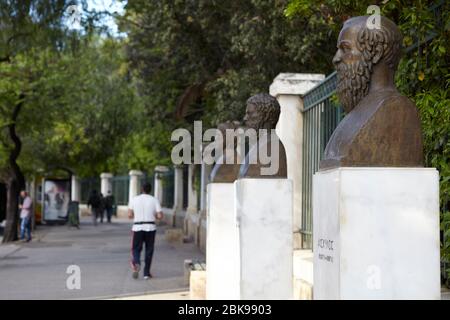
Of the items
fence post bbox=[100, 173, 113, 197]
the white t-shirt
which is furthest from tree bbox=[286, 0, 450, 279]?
fence post bbox=[100, 173, 113, 197]

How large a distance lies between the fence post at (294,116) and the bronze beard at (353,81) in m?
5.17

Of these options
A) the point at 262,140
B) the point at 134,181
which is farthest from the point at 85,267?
the point at 134,181

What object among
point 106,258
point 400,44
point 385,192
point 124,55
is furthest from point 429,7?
point 124,55

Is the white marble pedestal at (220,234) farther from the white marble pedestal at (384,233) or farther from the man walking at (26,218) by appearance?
the man walking at (26,218)

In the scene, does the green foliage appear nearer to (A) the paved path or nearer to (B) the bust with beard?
(A) the paved path

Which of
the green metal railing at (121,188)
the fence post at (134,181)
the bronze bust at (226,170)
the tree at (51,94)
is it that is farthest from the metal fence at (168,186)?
the bronze bust at (226,170)

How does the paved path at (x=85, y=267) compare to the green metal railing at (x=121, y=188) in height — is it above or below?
below

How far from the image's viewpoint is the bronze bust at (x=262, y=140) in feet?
20.4

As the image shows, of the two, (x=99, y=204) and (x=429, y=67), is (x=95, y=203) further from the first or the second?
(x=429, y=67)

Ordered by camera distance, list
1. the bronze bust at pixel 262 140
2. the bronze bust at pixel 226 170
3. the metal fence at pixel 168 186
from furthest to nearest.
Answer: the metal fence at pixel 168 186 < the bronze bust at pixel 226 170 < the bronze bust at pixel 262 140

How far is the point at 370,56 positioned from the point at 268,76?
9467mm

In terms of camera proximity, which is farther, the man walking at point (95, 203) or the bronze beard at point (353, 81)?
the man walking at point (95, 203)

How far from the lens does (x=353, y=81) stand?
14.5 feet

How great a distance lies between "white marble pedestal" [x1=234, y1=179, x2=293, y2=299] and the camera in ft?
19.6
